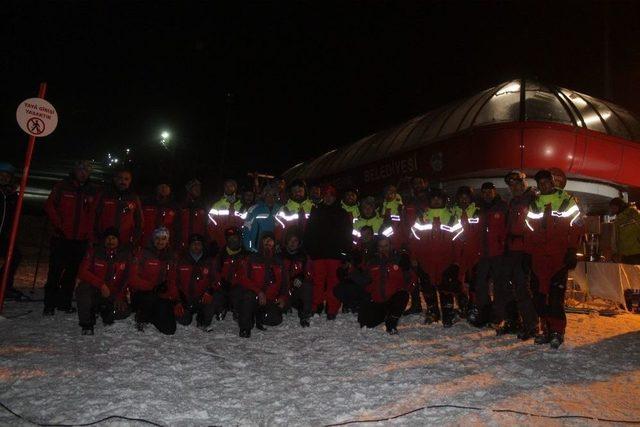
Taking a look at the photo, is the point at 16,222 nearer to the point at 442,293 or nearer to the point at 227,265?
the point at 227,265

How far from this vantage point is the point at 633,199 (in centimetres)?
954

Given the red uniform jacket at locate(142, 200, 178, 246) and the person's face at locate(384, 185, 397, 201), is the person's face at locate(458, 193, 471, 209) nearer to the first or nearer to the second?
the person's face at locate(384, 185, 397, 201)

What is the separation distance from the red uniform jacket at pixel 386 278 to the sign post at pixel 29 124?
14.3 feet

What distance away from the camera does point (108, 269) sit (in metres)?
5.33

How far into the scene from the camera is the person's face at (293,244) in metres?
6.18

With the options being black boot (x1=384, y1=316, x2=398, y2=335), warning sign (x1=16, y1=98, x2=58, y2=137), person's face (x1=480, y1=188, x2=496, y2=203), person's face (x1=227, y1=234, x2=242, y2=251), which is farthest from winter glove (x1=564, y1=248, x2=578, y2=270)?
warning sign (x1=16, y1=98, x2=58, y2=137)

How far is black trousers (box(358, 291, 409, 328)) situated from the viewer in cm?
559

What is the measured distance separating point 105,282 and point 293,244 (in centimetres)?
234

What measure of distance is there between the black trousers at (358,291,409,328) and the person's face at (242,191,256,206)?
2684 millimetres

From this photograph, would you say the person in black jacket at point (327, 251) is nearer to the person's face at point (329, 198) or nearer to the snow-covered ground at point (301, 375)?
the person's face at point (329, 198)

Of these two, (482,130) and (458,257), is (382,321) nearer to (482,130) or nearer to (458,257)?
A: (458,257)

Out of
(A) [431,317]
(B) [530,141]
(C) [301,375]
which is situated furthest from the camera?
(B) [530,141]

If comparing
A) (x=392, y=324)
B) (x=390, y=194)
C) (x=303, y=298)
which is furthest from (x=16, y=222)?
(x=390, y=194)

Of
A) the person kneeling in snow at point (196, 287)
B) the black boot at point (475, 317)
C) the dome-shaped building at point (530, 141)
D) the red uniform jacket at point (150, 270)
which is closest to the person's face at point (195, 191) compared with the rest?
the person kneeling in snow at point (196, 287)
